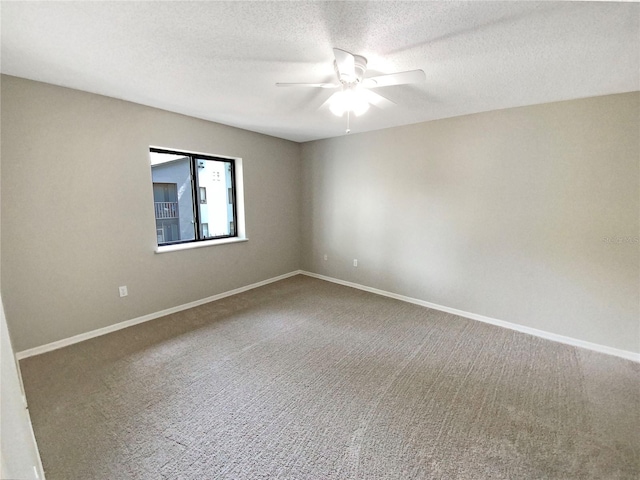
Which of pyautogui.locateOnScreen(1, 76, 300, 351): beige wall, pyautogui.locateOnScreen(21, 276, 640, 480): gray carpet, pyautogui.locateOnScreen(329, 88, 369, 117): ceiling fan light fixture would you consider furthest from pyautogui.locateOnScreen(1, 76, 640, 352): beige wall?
pyautogui.locateOnScreen(329, 88, 369, 117): ceiling fan light fixture

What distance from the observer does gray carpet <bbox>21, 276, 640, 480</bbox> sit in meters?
1.50

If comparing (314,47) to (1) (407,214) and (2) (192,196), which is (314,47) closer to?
(1) (407,214)

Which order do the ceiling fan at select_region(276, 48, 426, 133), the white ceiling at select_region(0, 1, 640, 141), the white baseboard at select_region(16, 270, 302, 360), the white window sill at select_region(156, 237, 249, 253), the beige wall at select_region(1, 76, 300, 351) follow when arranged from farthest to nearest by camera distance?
the white window sill at select_region(156, 237, 249, 253) → the white baseboard at select_region(16, 270, 302, 360) → the beige wall at select_region(1, 76, 300, 351) → the ceiling fan at select_region(276, 48, 426, 133) → the white ceiling at select_region(0, 1, 640, 141)

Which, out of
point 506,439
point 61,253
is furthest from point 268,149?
point 506,439

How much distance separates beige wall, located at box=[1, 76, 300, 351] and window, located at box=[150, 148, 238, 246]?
280mm

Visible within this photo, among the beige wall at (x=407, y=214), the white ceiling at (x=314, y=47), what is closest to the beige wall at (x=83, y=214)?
the beige wall at (x=407, y=214)

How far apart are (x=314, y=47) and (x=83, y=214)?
8.57ft

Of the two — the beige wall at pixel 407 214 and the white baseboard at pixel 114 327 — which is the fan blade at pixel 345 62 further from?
the white baseboard at pixel 114 327

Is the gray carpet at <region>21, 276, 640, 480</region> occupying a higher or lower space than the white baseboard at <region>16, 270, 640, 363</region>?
lower

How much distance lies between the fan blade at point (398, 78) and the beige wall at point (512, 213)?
1.78 meters

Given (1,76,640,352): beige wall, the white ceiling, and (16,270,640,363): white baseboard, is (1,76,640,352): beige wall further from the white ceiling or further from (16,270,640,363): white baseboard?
the white ceiling

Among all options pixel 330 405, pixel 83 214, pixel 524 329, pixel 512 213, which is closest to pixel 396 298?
pixel 524 329

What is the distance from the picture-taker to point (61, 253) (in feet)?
8.34

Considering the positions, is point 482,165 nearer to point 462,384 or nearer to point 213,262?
A: point 462,384
